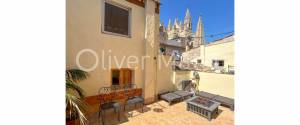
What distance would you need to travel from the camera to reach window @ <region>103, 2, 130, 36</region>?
5.09 meters

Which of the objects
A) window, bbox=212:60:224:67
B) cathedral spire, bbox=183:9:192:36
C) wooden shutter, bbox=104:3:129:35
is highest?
cathedral spire, bbox=183:9:192:36

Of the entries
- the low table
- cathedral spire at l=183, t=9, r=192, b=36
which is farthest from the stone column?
cathedral spire at l=183, t=9, r=192, b=36

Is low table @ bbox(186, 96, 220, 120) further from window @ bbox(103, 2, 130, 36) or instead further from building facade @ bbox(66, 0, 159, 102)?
window @ bbox(103, 2, 130, 36)

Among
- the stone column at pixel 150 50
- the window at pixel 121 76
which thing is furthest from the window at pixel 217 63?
the window at pixel 121 76

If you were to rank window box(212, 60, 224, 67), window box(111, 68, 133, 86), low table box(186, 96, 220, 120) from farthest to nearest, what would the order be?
window box(212, 60, 224, 67) → window box(111, 68, 133, 86) → low table box(186, 96, 220, 120)

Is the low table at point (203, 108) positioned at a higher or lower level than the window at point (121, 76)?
lower

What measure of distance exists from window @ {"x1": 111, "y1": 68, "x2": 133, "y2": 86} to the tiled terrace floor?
119 centimetres

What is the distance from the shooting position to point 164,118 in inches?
186

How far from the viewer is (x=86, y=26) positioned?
4484 millimetres

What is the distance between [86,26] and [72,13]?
54 centimetres

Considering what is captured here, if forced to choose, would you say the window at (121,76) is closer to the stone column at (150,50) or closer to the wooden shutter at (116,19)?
the stone column at (150,50)

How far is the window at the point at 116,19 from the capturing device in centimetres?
509

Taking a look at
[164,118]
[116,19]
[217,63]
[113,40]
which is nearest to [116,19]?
[116,19]

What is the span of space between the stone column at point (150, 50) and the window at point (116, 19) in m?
0.98
